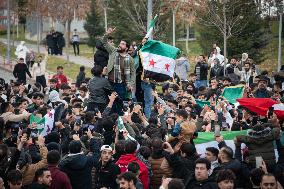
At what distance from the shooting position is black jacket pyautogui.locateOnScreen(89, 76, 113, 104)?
18.5 metres

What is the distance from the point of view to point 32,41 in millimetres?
62062

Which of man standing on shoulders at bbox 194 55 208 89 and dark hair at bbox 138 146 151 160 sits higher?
man standing on shoulders at bbox 194 55 208 89

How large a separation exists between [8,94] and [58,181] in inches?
468

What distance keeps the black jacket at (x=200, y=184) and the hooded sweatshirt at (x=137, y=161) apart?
1.07 metres

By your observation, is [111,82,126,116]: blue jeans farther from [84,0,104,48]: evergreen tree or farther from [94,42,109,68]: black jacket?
[84,0,104,48]: evergreen tree

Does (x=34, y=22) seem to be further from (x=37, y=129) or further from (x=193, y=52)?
(x=37, y=129)

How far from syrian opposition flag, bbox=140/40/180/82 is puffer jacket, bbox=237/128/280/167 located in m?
6.99

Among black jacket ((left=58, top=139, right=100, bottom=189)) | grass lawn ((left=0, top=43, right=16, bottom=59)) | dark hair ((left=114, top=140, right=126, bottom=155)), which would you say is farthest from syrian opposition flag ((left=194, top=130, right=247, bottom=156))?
grass lawn ((left=0, top=43, right=16, bottom=59))

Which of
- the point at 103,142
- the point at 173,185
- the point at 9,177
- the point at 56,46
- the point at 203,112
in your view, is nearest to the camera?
the point at 173,185

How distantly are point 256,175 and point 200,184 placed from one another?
0.84 meters

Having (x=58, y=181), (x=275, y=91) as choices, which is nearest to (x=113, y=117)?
(x=58, y=181)

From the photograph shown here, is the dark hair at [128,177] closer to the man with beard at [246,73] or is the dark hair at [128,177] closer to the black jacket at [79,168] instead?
the black jacket at [79,168]

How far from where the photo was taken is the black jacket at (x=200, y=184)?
37.7 ft

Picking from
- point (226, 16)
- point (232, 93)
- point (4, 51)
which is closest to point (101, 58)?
point (232, 93)
